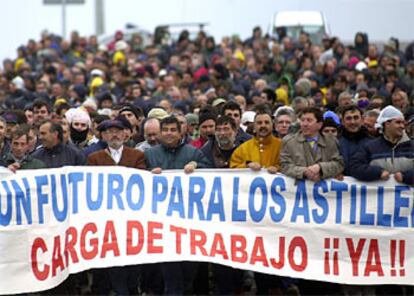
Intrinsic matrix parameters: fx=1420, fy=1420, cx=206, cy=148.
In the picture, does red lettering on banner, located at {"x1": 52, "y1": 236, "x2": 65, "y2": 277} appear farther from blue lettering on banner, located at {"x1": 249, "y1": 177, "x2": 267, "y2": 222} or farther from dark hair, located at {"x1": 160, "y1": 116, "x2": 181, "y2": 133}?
blue lettering on banner, located at {"x1": 249, "y1": 177, "x2": 267, "y2": 222}

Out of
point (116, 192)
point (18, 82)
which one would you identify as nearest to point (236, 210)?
point (116, 192)

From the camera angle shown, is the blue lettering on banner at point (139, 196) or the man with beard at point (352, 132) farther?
the man with beard at point (352, 132)

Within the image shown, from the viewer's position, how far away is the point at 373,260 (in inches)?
543

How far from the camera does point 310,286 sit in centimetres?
1448

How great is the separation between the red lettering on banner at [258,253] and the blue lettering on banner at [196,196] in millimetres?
582

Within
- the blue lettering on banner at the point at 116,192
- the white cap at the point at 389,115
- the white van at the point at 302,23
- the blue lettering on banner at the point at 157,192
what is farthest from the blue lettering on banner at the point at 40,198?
the white van at the point at 302,23

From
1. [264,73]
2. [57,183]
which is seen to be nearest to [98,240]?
[57,183]

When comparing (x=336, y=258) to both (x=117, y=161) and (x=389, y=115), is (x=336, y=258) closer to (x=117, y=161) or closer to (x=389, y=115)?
(x=389, y=115)

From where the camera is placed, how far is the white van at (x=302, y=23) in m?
33.9

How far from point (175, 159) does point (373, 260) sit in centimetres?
219

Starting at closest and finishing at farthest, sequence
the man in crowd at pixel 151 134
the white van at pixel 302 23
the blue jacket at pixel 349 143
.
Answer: the blue jacket at pixel 349 143
the man in crowd at pixel 151 134
the white van at pixel 302 23

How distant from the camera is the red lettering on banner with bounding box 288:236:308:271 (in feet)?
45.3

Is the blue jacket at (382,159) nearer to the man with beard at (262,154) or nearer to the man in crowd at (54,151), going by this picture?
the man with beard at (262,154)

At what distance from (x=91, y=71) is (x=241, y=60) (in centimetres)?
307
